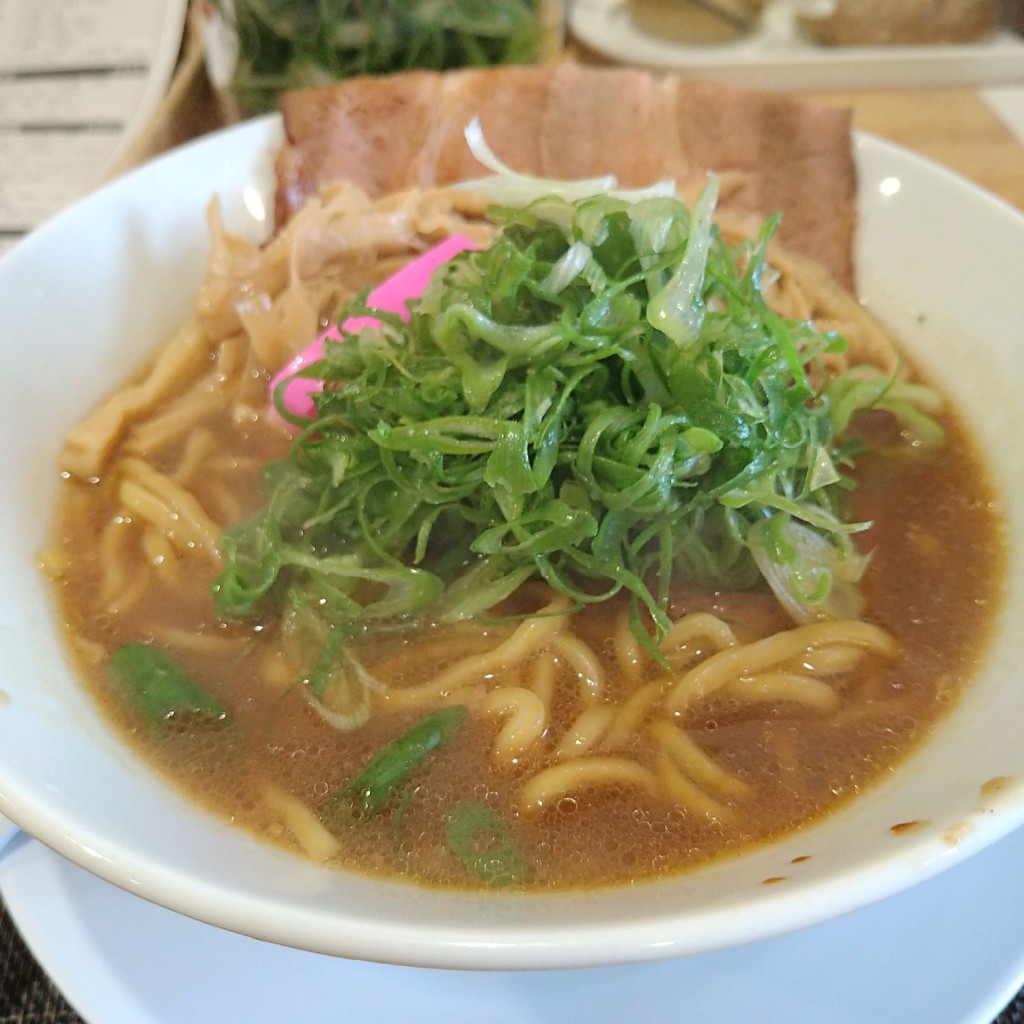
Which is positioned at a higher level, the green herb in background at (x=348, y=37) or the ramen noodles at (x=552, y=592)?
the green herb in background at (x=348, y=37)

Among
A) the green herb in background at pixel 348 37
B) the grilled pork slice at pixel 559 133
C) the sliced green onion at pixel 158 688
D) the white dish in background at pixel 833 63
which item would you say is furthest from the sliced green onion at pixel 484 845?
the white dish in background at pixel 833 63

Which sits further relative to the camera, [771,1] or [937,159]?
[771,1]

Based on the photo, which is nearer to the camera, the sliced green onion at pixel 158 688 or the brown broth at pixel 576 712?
the brown broth at pixel 576 712

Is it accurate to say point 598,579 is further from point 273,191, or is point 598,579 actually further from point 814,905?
point 273,191

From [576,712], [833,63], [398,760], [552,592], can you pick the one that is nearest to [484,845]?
[398,760]

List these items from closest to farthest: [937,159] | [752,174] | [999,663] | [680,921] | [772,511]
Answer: [680,921], [999,663], [772,511], [752,174], [937,159]

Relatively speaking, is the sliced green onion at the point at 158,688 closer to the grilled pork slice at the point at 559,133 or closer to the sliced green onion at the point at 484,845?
the sliced green onion at the point at 484,845

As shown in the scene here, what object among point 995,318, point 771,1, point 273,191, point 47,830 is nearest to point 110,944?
point 47,830
